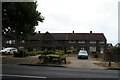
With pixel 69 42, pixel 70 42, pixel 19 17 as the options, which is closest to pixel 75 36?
pixel 70 42

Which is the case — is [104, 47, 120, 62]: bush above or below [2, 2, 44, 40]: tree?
below

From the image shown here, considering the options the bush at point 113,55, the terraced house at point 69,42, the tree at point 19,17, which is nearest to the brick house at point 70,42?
the terraced house at point 69,42

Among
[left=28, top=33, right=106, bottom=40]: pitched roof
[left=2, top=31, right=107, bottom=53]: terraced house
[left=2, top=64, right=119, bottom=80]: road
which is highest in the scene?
[left=28, top=33, right=106, bottom=40]: pitched roof

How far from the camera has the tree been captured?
34.0 meters

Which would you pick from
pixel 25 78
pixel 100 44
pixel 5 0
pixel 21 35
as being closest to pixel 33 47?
pixel 100 44

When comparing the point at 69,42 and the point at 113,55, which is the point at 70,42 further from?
the point at 113,55

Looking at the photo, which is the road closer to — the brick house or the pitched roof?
the brick house

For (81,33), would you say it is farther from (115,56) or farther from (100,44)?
(115,56)

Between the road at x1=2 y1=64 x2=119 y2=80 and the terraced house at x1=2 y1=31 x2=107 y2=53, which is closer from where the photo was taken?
the road at x1=2 y1=64 x2=119 y2=80

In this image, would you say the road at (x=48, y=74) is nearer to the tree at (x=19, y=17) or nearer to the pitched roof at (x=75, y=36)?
the tree at (x=19, y=17)

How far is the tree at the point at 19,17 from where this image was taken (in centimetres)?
3403

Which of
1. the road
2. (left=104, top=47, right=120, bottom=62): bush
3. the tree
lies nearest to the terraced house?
(left=104, top=47, right=120, bottom=62): bush

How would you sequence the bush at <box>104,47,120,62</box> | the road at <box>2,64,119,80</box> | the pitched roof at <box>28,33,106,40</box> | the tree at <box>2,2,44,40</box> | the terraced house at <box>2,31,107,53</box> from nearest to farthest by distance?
the road at <box>2,64,119,80</box>
the tree at <box>2,2,44,40</box>
the bush at <box>104,47,120,62</box>
the terraced house at <box>2,31,107,53</box>
the pitched roof at <box>28,33,106,40</box>

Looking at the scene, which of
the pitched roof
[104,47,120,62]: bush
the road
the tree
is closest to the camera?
the road
